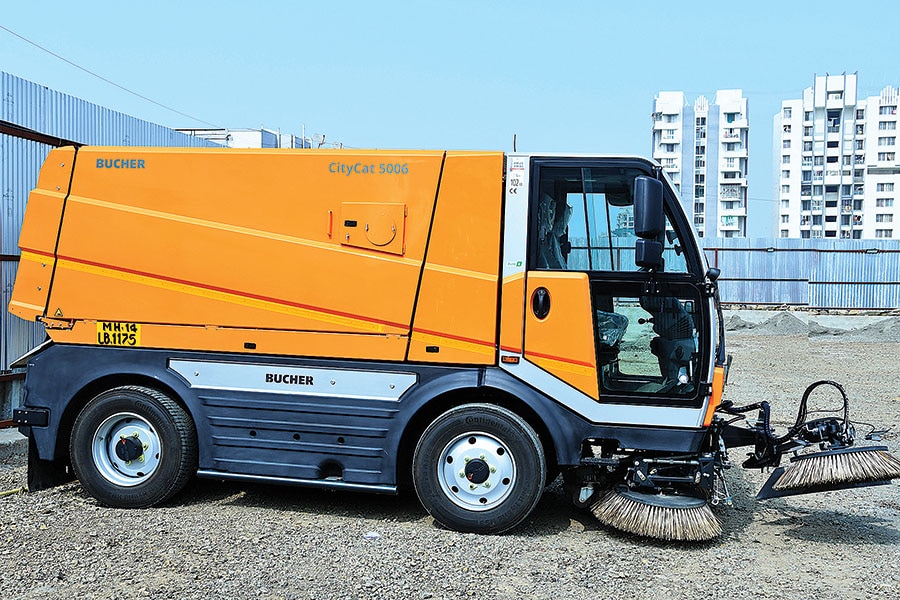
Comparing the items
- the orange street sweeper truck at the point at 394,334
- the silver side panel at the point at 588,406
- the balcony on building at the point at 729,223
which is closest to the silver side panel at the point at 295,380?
the orange street sweeper truck at the point at 394,334

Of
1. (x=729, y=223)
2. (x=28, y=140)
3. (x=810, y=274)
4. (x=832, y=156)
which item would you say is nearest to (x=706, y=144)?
(x=729, y=223)

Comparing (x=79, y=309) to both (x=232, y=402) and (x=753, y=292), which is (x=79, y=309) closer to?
(x=232, y=402)

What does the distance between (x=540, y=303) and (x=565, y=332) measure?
26 cm

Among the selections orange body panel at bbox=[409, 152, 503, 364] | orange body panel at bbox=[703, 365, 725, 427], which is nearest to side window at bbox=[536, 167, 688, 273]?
orange body panel at bbox=[409, 152, 503, 364]

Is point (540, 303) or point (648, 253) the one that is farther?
point (540, 303)

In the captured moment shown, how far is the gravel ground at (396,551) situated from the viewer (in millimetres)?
5125

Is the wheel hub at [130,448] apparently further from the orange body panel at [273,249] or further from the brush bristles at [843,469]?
the brush bristles at [843,469]

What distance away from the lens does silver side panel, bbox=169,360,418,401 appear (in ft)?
20.1

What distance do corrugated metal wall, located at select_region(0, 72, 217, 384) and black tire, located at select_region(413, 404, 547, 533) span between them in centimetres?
491

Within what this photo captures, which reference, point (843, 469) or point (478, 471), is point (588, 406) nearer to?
point (478, 471)

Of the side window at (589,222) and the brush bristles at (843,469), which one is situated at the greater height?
the side window at (589,222)

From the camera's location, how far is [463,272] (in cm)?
604

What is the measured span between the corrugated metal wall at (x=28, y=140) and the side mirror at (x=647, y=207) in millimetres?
6162

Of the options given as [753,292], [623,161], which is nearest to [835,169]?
[753,292]
